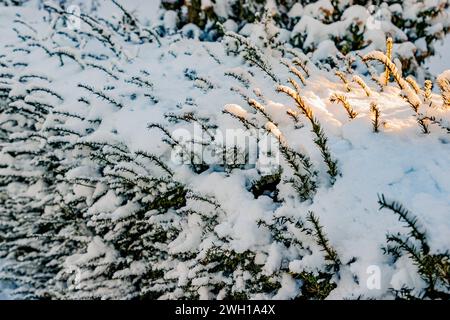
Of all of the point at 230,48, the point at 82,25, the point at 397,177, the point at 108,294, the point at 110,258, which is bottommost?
the point at 108,294

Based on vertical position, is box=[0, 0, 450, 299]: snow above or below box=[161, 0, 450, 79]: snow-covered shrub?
below

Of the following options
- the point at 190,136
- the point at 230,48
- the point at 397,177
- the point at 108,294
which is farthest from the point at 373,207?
the point at 230,48

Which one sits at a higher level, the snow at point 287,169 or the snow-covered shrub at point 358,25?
the snow-covered shrub at point 358,25

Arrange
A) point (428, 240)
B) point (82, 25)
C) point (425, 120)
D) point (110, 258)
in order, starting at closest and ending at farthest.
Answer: point (428, 240), point (425, 120), point (110, 258), point (82, 25)

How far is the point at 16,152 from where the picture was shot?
324 cm

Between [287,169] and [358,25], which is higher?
[358,25]

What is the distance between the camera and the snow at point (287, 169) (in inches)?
75.1

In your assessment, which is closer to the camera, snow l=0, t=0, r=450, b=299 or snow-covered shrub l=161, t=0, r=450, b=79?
snow l=0, t=0, r=450, b=299

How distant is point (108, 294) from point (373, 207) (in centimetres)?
206

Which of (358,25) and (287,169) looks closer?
(287,169)

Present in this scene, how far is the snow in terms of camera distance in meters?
1.91

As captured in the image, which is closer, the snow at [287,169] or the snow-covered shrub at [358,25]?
the snow at [287,169]

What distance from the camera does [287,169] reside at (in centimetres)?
236

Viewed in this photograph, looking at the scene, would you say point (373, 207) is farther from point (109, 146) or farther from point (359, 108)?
point (109, 146)
